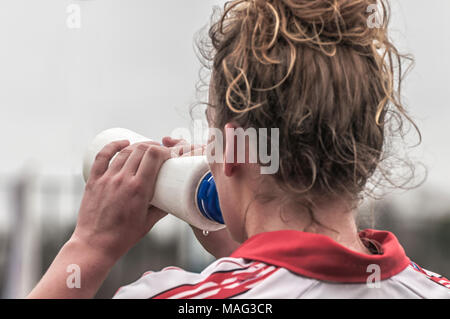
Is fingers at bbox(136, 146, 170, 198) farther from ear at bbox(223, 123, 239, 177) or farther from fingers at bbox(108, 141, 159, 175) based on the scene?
ear at bbox(223, 123, 239, 177)

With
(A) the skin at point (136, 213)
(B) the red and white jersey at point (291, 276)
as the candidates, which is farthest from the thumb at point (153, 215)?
(B) the red and white jersey at point (291, 276)

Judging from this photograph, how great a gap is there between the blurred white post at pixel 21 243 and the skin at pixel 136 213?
11.0ft

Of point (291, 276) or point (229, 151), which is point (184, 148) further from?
point (291, 276)

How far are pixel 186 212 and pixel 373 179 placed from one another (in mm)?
383

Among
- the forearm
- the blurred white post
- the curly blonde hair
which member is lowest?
the blurred white post

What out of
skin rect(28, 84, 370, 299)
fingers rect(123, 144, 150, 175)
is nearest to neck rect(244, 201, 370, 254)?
skin rect(28, 84, 370, 299)

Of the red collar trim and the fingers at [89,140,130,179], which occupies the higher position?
the fingers at [89,140,130,179]

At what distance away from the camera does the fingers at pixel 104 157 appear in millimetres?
1144

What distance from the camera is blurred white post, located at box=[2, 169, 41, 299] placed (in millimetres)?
4246

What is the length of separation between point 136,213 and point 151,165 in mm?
104

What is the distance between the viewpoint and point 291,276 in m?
0.80

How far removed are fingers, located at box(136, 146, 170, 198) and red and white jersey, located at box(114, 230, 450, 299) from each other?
295 millimetres

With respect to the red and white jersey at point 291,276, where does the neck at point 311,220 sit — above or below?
above

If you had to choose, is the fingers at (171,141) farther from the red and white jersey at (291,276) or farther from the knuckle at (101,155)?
the red and white jersey at (291,276)
